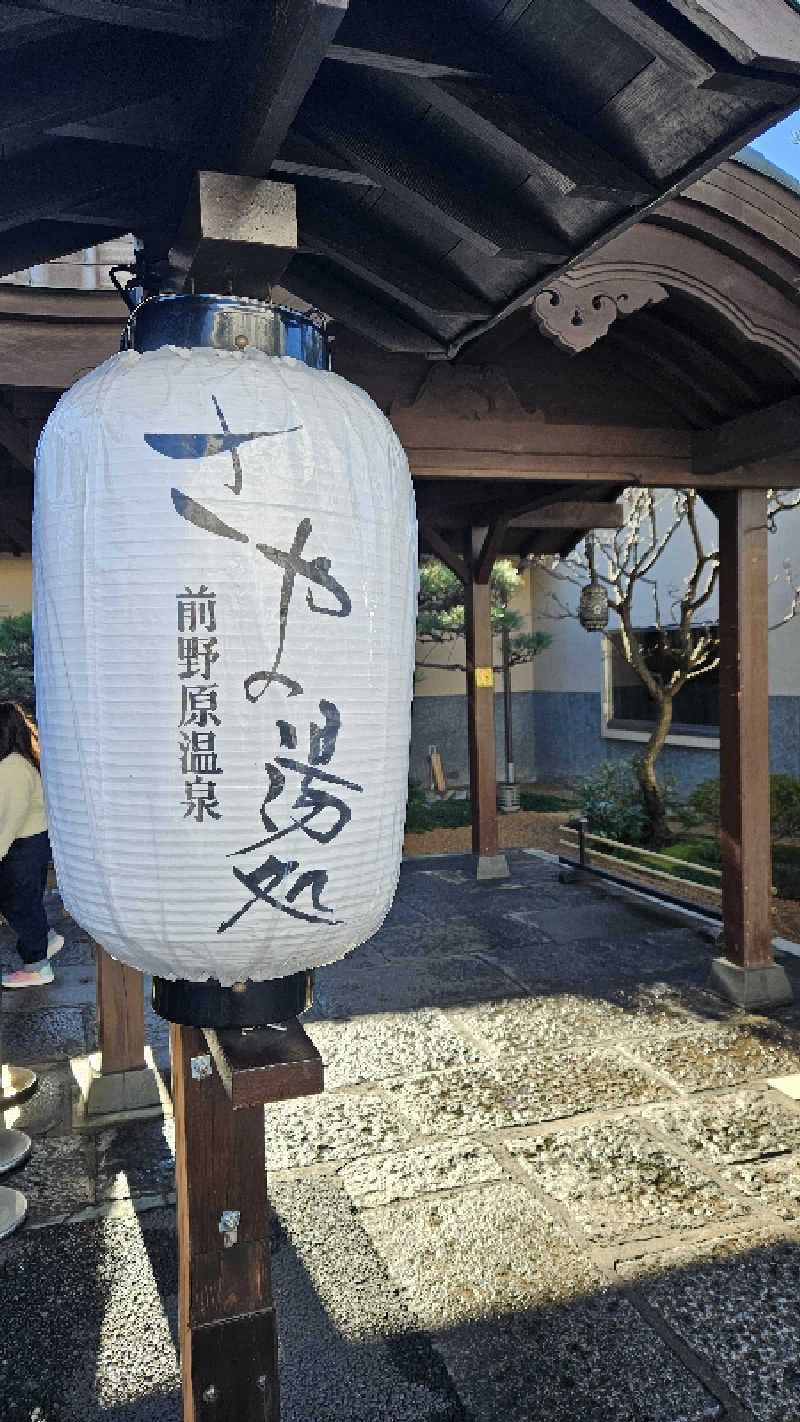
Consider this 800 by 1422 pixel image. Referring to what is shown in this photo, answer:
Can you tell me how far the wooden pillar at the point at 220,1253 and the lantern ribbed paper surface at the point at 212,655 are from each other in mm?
670

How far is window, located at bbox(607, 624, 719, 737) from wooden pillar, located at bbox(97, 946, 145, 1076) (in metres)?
8.68

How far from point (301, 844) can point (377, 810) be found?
0.20m

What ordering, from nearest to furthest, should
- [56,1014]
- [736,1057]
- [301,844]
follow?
[301,844] < [736,1057] < [56,1014]

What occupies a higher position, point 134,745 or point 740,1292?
point 134,745

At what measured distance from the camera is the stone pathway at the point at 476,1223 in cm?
278

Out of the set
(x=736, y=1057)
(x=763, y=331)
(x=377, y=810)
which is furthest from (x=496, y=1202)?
(x=763, y=331)

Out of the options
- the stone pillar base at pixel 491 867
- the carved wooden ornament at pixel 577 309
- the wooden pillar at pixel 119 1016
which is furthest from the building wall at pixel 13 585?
the carved wooden ornament at pixel 577 309

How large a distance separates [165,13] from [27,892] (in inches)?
230

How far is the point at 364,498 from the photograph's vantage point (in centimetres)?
174

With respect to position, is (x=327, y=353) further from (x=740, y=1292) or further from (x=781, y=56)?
(x=740, y=1292)

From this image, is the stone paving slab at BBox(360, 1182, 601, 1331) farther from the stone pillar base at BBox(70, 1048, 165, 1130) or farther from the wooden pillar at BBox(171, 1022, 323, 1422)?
the stone pillar base at BBox(70, 1048, 165, 1130)

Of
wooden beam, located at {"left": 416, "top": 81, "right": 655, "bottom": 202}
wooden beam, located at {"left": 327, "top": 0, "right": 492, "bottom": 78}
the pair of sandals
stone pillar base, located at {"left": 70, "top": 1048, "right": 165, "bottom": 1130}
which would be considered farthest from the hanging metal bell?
wooden beam, located at {"left": 327, "top": 0, "right": 492, "bottom": 78}

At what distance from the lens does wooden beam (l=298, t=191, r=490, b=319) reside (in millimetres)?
2396

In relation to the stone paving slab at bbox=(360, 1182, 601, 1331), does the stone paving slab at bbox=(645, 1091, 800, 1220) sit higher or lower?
higher
